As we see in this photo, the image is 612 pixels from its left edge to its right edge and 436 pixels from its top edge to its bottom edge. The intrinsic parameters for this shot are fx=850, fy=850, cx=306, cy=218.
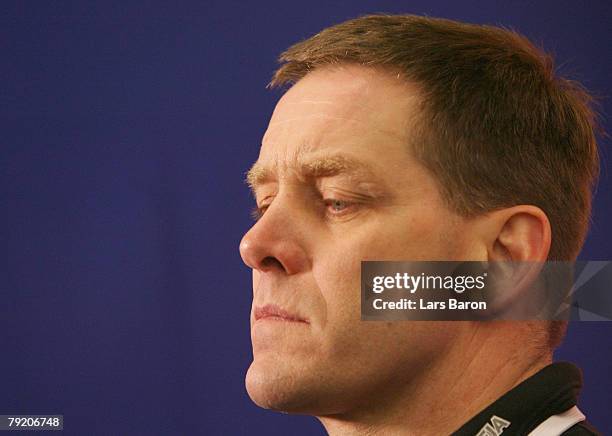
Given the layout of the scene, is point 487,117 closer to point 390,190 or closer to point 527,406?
point 390,190

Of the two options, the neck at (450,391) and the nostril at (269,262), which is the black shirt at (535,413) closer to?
the neck at (450,391)

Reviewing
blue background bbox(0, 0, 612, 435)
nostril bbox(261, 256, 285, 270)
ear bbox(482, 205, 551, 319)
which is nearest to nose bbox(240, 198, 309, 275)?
nostril bbox(261, 256, 285, 270)

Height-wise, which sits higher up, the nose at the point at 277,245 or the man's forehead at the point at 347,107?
the man's forehead at the point at 347,107

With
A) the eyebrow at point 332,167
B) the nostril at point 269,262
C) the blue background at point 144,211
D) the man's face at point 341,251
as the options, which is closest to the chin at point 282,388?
the man's face at point 341,251

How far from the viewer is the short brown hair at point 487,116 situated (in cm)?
112

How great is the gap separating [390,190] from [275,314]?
21 centimetres

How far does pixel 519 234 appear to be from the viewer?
1.11 meters

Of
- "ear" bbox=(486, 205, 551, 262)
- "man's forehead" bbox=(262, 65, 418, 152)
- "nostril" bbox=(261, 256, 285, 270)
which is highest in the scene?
"man's forehead" bbox=(262, 65, 418, 152)

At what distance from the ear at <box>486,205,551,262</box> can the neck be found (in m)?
0.09

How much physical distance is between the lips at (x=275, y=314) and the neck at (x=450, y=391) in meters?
0.15

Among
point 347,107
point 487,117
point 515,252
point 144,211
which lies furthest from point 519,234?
point 144,211

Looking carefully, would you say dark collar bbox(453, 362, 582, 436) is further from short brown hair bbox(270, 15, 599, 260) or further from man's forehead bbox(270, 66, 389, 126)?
man's forehead bbox(270, 66, 389, 126)

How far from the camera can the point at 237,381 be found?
1.98 metres

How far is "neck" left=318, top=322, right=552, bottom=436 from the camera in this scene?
42.4 inches
